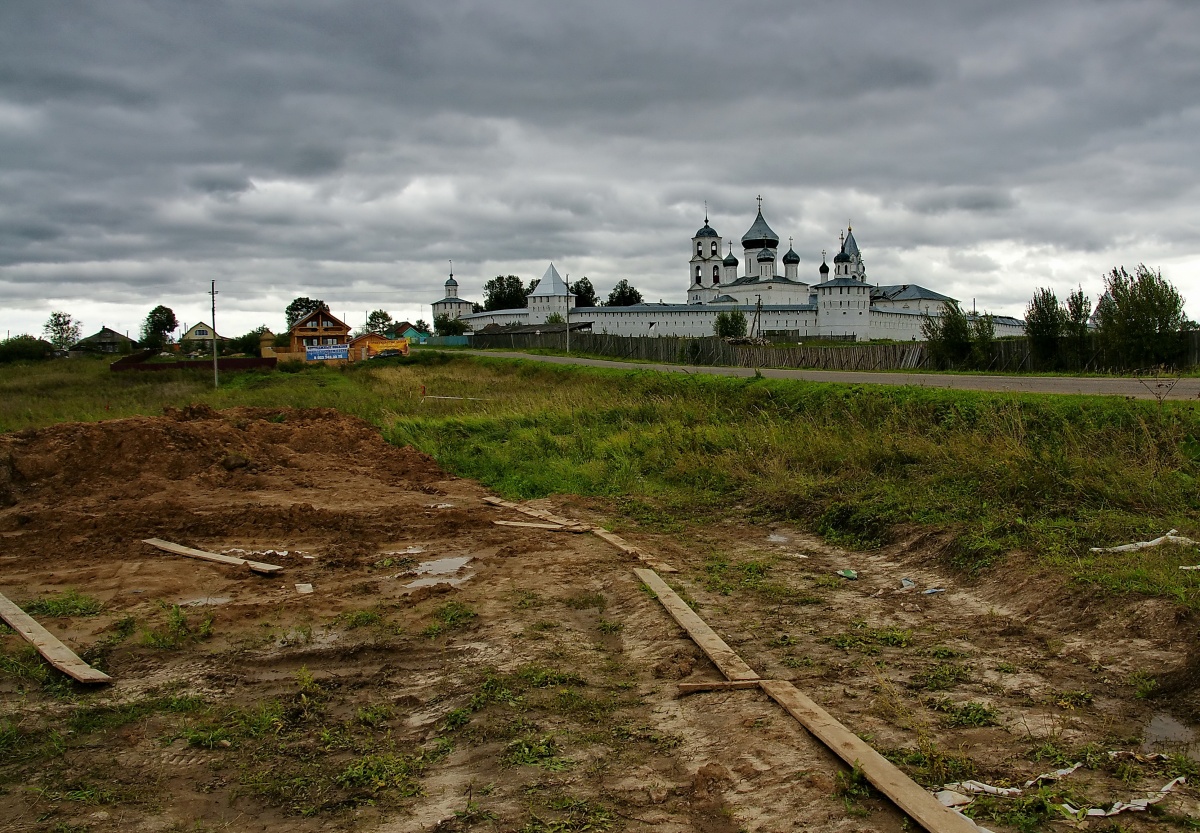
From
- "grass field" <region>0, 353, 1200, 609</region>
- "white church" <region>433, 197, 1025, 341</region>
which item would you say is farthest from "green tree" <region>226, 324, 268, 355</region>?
"grass field" <region>0, 353, 1200, 609</region>

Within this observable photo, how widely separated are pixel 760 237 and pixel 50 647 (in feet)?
392

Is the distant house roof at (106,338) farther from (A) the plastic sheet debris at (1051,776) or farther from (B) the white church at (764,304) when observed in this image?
(A) the plastic sheet debris at (1051,776)

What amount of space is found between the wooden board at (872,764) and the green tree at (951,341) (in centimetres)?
3172

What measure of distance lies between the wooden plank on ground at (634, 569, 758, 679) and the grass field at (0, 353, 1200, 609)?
288 cm

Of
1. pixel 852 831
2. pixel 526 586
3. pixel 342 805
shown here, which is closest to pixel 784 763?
pixel 852 831

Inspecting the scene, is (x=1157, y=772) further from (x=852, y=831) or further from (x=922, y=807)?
(x=852, y=831)

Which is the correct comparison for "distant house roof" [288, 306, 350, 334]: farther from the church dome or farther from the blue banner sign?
the church dome

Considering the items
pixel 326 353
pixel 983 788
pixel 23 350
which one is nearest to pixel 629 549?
pixel 983 788

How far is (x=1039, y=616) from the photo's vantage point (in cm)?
642

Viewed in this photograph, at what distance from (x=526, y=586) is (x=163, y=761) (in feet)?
12.3

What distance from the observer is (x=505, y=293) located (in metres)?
141

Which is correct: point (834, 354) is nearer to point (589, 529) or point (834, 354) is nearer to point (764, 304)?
point (589, 529)

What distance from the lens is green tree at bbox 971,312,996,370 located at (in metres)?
32.5

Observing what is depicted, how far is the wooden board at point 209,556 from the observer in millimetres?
8617
